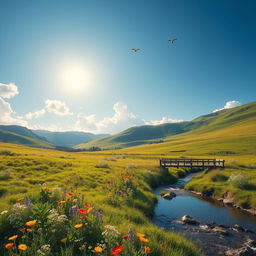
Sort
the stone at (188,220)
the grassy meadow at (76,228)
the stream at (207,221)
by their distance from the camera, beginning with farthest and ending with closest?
the stone at (188,220), the stream at (207,221), the grassy meadow at (76,228)

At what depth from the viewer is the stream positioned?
15.7m

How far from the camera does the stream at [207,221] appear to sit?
15700 mm

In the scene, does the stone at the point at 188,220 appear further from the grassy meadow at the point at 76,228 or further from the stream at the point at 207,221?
the grassy meadow at the point at 76,228

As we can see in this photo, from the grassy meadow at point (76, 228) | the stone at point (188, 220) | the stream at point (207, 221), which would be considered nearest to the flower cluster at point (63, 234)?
the grassy meadow at point (76, 228)

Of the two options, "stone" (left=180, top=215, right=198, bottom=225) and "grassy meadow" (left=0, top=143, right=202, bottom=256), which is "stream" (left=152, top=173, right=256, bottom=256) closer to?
"stone" (left=180, top=215, right=198, bottom=225)

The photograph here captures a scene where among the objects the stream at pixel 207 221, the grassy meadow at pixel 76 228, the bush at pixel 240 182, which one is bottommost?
the stream at pixel 207 221

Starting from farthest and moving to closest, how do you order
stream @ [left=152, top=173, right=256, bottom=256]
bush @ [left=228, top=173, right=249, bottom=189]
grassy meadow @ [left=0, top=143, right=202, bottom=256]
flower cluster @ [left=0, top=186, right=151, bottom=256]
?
bush @ [left=228, top=173, right=249, bottom=189] < stream @ [left=152, top=173, right=256, bottom=256] < flower cluster @ [left=0, top=186, right=151, bottom=256] < grassy meadow @ [left=0, top=143, right=202, bottom=256]

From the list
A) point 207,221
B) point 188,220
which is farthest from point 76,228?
point 207,221

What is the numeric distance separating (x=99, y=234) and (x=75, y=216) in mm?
1217

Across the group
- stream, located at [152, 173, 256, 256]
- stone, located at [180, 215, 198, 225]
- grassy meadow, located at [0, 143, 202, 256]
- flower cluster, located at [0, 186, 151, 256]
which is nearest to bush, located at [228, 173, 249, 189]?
stream, located at [152, 173, 256, 256]

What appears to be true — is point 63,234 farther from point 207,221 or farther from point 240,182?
point 240,182

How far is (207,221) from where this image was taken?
20.6 m

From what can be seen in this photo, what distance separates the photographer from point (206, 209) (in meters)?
24.4

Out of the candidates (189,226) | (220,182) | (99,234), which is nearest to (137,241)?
(99,234)
